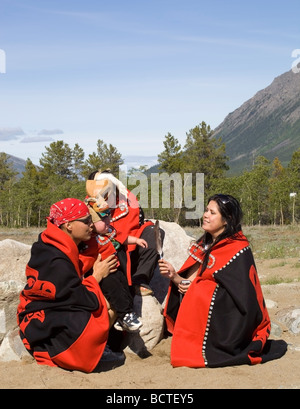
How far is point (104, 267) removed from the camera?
446cm

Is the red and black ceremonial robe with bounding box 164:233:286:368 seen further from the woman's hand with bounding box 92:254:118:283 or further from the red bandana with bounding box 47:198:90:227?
the red bandana with bounding box 47:198:90:227

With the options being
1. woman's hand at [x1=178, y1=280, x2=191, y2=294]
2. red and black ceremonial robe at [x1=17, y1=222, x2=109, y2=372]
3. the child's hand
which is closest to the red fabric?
the child's hand

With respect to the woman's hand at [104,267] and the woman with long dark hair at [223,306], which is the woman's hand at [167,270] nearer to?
the woman with long dark hair at [223,306]

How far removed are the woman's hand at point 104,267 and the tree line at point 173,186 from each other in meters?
36.6

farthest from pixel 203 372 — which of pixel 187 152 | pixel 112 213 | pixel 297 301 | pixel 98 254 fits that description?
pixel 187 152

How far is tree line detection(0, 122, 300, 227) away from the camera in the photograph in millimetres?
45031

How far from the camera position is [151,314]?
5.26m

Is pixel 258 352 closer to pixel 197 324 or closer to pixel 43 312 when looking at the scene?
pixel 197 324

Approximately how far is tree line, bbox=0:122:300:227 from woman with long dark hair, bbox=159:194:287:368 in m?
36.4

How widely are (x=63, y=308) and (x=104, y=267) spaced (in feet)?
1.68

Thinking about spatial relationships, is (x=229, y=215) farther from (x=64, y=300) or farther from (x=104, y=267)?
(x=64, y=300)

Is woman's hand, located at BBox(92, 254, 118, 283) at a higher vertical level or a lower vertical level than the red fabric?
lower

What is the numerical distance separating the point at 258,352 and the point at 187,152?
54.1m

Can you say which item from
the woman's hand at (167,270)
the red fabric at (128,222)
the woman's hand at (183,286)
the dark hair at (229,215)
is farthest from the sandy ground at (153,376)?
the red fabric at (128,222)
